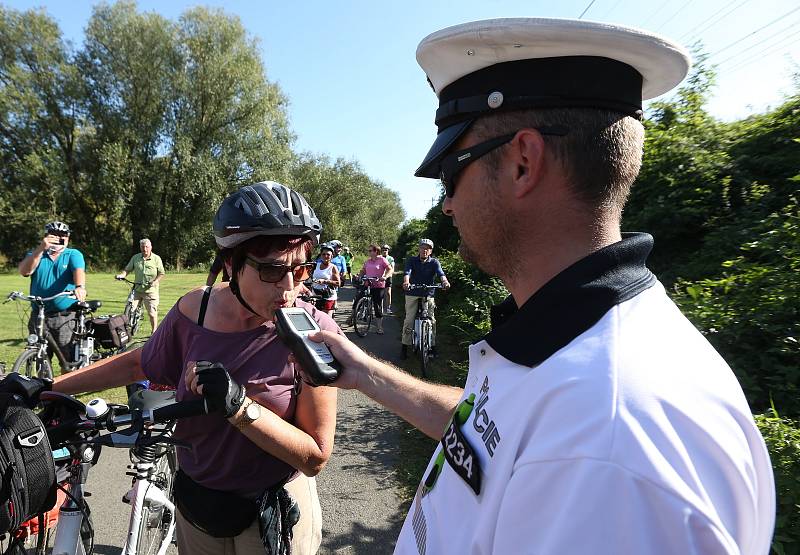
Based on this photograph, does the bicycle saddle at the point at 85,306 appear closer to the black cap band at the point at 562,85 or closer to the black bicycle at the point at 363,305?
the black bicycle at the point at 363,305

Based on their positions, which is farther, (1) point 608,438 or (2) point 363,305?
(2) point 363,305

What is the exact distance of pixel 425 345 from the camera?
7.91 metres

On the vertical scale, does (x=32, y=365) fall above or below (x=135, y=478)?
below

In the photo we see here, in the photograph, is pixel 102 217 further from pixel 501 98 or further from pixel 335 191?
pixel 501 98

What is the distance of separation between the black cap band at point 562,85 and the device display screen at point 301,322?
1018 millimetres

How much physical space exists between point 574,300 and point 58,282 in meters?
7.00

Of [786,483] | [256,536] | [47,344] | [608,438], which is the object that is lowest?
[47,344]

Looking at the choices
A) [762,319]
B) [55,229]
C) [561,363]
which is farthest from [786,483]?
[55,229]

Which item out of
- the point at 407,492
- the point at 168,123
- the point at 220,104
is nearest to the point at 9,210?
the point at 168,123

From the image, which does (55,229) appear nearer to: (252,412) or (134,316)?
(134,316)

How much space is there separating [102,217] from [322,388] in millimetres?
33826

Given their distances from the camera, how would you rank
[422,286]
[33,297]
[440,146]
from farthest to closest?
[422,286]
[33,297]
[440,146]

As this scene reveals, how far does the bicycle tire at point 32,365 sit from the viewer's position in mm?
5297

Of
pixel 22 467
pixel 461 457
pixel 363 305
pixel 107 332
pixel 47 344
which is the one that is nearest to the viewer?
pixel 461 457
